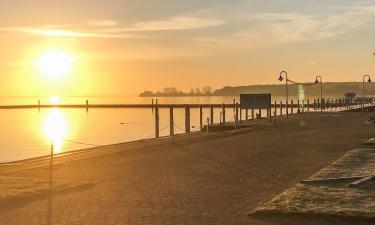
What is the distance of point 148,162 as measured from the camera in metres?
18.8

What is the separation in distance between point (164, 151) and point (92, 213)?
1257 cm

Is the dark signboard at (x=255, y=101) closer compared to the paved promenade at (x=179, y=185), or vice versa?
the paved promenade at (x=179, y=185)

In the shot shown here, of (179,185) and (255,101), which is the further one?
(255,101)

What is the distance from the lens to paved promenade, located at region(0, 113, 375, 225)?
32.7 ft

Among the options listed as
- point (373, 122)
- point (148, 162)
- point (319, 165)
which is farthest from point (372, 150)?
point (373, 122)

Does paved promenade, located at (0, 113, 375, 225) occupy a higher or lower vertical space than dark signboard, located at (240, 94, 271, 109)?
lower

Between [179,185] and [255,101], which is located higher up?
[255,101]

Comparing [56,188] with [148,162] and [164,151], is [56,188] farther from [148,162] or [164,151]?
[164,151]

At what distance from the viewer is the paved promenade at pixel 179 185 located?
9961mm

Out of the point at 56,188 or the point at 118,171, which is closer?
the point at 56,188

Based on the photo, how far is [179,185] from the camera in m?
13.5

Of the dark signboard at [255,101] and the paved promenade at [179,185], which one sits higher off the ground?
the dark signboard at [255,101]

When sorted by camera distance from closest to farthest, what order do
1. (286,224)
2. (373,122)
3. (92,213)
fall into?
(286,224), (92,213), (373,122)

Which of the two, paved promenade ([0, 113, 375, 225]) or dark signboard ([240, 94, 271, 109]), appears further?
dark signboard ([240, 94, 271, 109])
